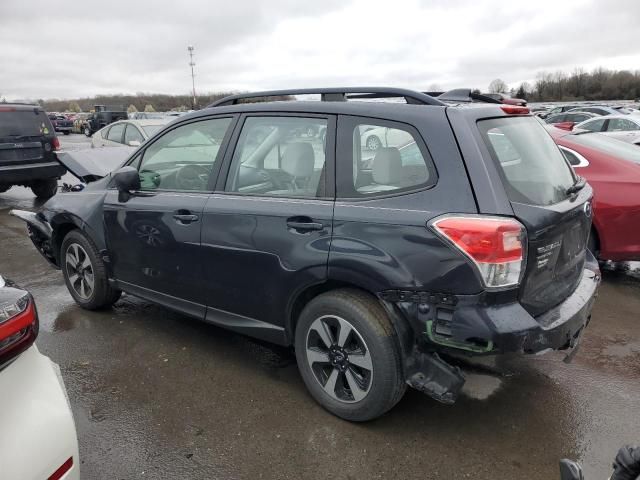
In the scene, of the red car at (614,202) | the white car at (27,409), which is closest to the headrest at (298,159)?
the white car at (27,409)

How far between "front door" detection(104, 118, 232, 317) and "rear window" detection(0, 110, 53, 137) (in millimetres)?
6698

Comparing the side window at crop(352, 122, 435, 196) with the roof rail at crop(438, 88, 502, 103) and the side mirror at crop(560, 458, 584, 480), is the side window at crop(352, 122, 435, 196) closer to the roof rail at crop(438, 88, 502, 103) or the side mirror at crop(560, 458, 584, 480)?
the roof rail at crop(438, 88, 502, 103)

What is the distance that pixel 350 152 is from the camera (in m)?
2.72

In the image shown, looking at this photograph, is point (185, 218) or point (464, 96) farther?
point (185, 218)

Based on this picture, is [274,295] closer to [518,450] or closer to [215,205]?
[215,205]

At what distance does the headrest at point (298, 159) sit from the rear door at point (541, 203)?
941mm

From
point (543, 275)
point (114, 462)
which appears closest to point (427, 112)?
point (543, 275)

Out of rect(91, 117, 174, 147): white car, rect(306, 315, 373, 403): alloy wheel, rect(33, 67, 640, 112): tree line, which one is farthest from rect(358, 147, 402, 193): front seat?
rect(33, 67, 640, 112): tree line

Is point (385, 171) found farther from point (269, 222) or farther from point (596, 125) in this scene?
point (596, 125)

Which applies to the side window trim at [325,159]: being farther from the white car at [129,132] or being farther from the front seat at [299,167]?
the white car at [129,132]

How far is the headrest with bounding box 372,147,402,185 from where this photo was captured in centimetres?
258

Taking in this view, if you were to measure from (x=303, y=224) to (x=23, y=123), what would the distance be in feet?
28.5

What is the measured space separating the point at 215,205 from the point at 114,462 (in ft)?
4.98

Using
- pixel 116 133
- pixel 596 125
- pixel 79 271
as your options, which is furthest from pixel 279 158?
pixel 596 125
